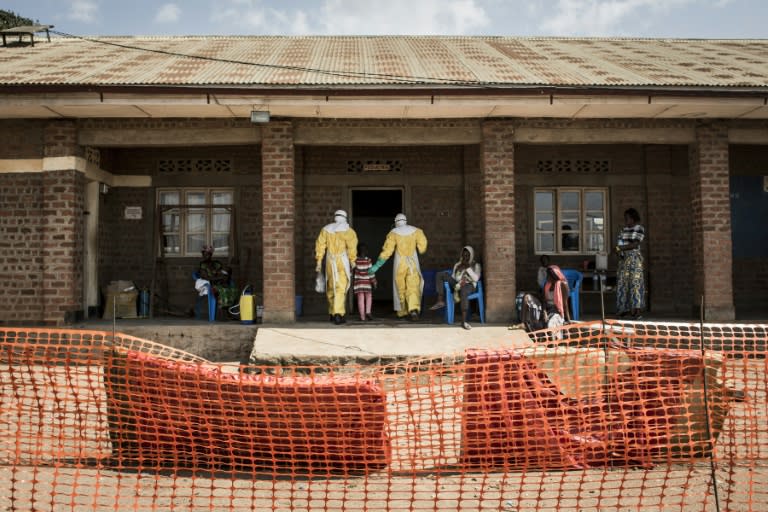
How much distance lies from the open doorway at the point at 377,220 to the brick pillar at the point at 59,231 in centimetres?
679

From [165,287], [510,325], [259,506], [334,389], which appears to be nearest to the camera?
[259,506]

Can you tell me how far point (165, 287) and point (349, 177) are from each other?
3783 millimetres

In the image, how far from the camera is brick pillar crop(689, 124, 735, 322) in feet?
28.0

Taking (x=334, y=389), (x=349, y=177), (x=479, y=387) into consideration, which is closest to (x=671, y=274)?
(x=349, y=177)

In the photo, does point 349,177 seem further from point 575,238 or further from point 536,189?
point 575,238

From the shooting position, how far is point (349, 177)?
10375mm

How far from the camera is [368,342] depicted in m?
7.33

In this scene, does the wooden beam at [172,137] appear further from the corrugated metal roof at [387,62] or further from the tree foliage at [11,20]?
the tree foliage at [11,20]

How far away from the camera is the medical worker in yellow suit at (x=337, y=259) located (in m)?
8.48

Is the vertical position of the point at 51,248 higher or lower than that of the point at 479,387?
higher

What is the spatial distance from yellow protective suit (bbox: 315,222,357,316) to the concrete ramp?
1.54 ft

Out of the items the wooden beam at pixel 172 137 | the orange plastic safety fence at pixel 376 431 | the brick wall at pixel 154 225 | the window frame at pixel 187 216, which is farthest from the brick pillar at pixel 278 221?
the orange plastic safety fence at pixel 376 431

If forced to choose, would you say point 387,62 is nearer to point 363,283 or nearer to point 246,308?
point 363,283

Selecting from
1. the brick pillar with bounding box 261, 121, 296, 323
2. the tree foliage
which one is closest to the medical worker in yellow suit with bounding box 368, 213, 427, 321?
the brick pillar with bounding box 261, 121, 296, 323
